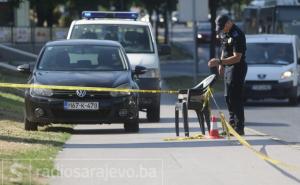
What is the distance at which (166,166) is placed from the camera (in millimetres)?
10953

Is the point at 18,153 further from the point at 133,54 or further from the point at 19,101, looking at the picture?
the point at 19,101

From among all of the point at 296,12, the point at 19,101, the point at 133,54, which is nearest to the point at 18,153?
the point at 133,54

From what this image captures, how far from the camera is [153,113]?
17.8 meters

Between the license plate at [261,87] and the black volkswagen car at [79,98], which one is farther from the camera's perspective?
the license plate at [261,87]

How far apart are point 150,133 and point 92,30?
14.4ft

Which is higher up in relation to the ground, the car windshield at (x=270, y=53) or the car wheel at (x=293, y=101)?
the car windshield at (x=270, y=53)

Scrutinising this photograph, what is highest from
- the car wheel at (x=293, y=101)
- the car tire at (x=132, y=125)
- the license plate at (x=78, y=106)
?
the license plate at (x=78, y=106)

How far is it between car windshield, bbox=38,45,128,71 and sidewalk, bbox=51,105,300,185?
1.26m

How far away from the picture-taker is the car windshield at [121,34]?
1880 cm

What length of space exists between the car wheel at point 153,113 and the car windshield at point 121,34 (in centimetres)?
159

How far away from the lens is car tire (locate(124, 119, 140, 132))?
1494 cm

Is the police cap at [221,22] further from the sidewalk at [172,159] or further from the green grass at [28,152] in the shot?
the green grass at [28,152]

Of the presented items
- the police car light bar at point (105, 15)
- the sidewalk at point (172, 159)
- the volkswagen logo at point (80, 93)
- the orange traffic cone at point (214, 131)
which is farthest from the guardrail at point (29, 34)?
the orange traffic cone at point (214, 131)

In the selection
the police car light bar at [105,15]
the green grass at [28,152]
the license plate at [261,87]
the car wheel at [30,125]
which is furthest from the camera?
the license plate at [261,87]
